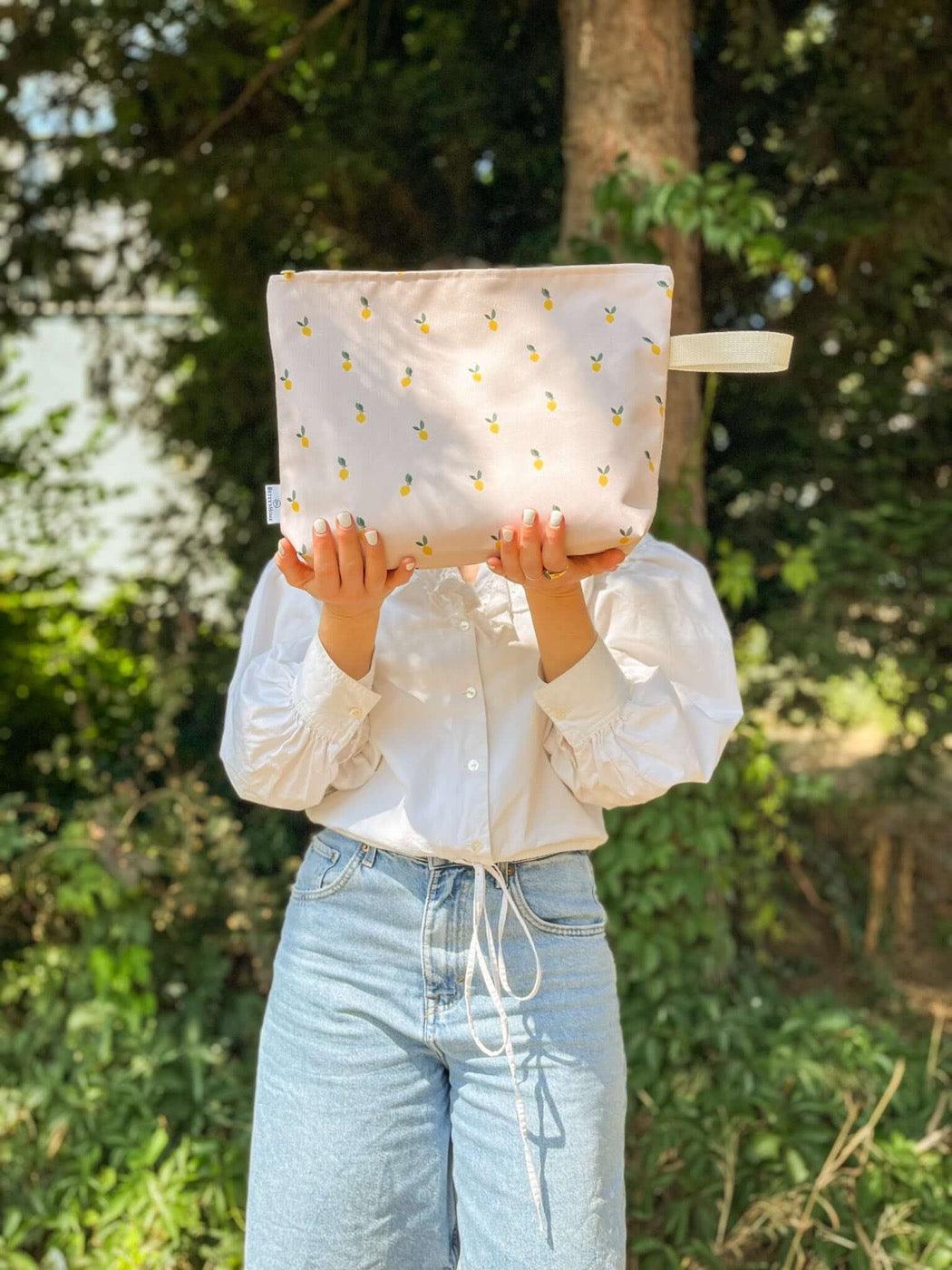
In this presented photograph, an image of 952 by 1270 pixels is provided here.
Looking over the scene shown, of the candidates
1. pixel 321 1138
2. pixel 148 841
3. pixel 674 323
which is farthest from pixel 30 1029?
pixel 674 323

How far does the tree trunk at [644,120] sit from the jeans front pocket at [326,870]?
67.1 inches

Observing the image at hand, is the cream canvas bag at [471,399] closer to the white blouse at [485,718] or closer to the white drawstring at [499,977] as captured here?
the white blouse at [485,718]

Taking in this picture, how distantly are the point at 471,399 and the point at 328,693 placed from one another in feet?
1.25

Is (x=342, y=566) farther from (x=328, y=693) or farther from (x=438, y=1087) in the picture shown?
(x=438, y=1087)

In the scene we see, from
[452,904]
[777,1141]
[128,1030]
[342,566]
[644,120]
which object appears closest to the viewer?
[342,566]

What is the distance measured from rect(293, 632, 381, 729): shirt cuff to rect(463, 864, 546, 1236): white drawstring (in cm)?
24

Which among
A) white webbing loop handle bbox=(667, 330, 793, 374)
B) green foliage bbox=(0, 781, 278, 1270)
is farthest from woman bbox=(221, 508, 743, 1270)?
green foliage bbox=(0, 781, 278, 1270)

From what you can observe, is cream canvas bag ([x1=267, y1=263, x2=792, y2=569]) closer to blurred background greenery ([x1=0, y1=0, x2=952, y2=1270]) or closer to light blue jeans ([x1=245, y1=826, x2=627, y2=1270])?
light blue jeans ([x1=245, y1=826, x2=627, y2=1270])

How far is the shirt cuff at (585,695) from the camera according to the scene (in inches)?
56.2

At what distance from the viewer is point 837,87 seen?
358 centimetres

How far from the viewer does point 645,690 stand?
1489mm

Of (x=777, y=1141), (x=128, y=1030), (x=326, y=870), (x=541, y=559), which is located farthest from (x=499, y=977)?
(x=128, y=1030)

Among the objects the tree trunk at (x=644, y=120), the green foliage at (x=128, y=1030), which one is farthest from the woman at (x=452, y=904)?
the tree trunk at (x=644, y=120)

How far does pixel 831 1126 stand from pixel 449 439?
2003 mm
